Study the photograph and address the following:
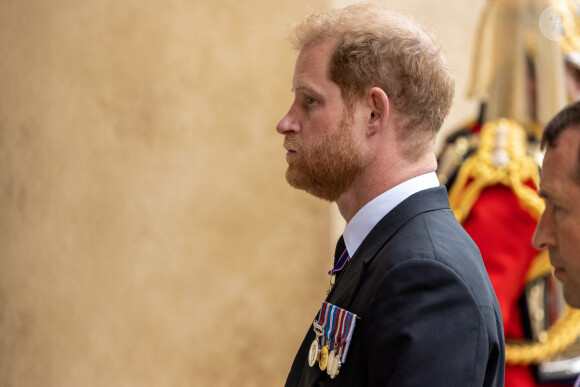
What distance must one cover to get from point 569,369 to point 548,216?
1.12 meters

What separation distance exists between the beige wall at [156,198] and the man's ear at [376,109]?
4.96 ft

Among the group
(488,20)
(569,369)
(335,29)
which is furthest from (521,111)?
(335,29)

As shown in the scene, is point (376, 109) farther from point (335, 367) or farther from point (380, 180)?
point (335, 367)

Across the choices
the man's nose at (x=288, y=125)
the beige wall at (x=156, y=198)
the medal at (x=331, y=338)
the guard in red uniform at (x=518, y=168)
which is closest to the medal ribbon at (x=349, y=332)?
the medal at (x=331, y=338)

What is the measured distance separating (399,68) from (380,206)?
0.24m

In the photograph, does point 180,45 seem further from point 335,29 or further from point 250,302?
point 335,29

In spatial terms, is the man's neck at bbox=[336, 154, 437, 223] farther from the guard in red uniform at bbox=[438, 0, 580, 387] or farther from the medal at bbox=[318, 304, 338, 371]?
the guard in red uniform at bbox=[438, 0, 580, 387]

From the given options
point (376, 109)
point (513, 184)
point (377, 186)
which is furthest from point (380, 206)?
point (513, 184)

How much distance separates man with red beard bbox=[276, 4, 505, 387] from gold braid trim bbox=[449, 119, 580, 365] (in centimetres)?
86

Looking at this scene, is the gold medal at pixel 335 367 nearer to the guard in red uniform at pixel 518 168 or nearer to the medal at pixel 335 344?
the medal at pixel 335 344

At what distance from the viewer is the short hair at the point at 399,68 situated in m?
1.34

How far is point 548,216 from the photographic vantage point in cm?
121

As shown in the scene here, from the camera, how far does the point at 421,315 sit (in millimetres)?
1104

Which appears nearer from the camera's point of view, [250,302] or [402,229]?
[402,229]
